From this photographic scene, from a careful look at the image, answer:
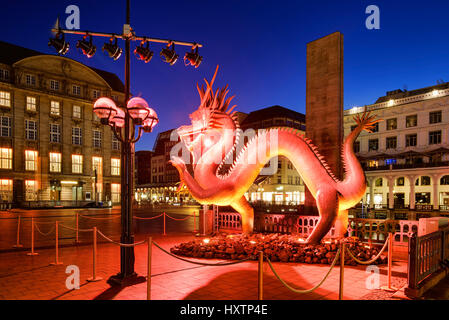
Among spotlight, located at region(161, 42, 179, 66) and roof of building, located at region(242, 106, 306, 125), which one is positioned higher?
roof of building, located at region(242, 106, 306, 125)

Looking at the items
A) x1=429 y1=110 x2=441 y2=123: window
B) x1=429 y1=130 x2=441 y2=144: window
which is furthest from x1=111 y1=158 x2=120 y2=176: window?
x1=429 y1=110 x2=441 y2=123: window

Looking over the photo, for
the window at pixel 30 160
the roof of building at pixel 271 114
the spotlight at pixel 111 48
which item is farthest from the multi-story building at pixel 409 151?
the window at pixel 30 160

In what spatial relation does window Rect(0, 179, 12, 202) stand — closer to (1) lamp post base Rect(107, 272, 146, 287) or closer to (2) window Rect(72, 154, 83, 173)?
(2) window Rect(72, 154, 83, 173)

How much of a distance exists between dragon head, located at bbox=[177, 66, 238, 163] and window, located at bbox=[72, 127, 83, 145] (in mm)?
37603

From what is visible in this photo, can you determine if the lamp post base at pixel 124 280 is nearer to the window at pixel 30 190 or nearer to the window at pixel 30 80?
the window at pixel 30 190

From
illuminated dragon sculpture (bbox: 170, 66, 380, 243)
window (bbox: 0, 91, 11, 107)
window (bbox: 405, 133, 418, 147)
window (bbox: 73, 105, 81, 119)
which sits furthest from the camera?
window (bbox: 73, 105, 81, 119)

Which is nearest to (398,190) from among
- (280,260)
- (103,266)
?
(280,260)

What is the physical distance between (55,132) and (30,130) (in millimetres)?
2894

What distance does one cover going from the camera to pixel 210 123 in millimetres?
10086

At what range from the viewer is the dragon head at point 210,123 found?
10.1 meters

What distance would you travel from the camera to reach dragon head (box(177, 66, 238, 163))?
398 inches

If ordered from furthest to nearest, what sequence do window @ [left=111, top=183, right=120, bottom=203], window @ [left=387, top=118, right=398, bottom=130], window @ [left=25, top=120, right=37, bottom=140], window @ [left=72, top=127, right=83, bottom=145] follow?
1. window @ [left=111, top=183, right=120, bottom=203]
2. window @ [left=72, top=127, right=83, bottom=145]
3. window @ [left=387, top=118, right=398, bottom=130]
4. window @ [left=25, top=120, right=37, bottom=140]

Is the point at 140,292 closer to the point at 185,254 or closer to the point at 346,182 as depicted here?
the point at 185,254

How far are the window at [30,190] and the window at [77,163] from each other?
5.22 m
